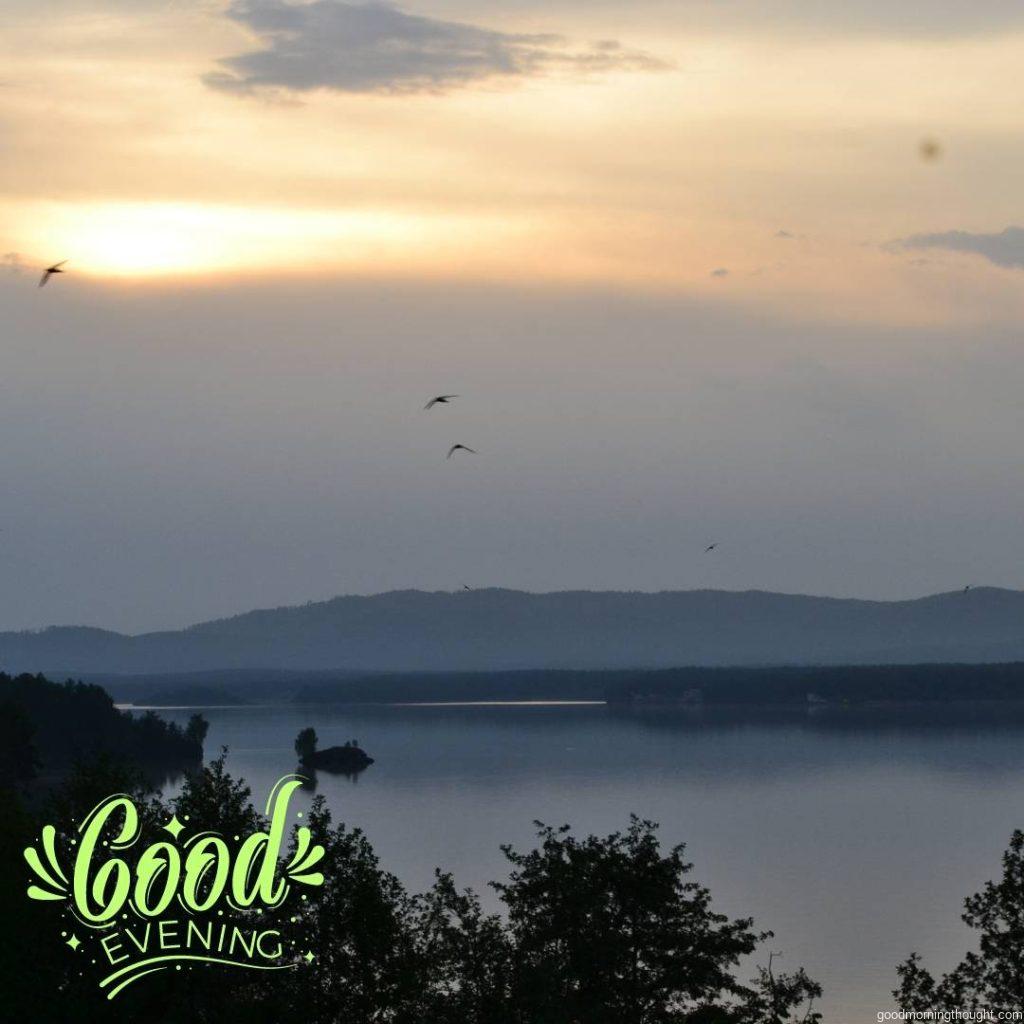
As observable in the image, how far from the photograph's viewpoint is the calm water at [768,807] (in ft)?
160

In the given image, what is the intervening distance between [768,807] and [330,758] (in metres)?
32.8

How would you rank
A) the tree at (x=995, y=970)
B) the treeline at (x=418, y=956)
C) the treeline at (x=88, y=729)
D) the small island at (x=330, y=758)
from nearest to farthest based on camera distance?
the tree at (x=995, y=970)
the treeline at (x=418, y=956)
the treeline at (x=88, y=729)
the small island at (x=330, y=758)

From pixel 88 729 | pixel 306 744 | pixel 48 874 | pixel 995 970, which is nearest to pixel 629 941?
pixel 995 970

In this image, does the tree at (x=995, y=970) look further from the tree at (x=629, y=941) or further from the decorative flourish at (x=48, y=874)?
the decorative flourish at (x=48, y=874)

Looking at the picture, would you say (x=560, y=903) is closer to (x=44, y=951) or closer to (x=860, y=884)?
(x=44, y=951)

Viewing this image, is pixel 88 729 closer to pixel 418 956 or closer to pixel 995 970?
pixel 418 956

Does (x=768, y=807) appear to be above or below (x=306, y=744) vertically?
below

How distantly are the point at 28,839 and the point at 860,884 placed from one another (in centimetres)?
3552

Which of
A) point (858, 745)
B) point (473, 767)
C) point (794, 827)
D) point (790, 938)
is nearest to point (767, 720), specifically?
point (858, 745)

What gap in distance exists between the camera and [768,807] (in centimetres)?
8194

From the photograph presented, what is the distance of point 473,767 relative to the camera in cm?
10875

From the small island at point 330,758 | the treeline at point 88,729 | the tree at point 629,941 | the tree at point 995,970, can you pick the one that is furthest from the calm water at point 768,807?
the tree at point 995,970

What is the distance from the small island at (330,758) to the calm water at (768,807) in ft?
3.07

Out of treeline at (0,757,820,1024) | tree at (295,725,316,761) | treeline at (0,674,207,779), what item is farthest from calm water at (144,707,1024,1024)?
treeline at (0,757,820,1024)
